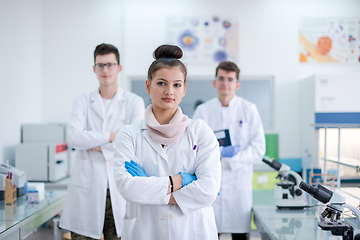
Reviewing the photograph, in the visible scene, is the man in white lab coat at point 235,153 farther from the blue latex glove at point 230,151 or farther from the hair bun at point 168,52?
the hair bun at point 168,52

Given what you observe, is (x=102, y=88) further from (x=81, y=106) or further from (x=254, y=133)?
(x=254, y=133)

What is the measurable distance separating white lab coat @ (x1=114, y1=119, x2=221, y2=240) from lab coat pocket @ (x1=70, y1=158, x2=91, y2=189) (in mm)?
641

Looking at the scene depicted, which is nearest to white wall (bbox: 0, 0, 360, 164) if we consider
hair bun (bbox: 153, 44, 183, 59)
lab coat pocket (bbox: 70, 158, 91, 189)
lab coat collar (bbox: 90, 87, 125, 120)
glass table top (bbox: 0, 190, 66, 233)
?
glass table top (bbox: 0, 190, 66, 233)

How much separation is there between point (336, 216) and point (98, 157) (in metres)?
1.29

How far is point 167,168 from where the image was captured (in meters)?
1.27

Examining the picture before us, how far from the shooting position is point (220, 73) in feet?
7.45

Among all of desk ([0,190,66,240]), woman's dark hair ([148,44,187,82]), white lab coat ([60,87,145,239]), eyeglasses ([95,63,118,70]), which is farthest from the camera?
eyeglasses ([95,63,118,70])

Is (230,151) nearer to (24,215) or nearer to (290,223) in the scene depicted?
(290,223)

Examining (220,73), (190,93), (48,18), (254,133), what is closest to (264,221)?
(254,133)

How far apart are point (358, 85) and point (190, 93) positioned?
194cm

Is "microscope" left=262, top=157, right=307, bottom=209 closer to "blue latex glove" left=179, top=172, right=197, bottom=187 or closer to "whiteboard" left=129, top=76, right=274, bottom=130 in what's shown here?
"blue latex glove" left=179, top=172, right=197, bottom=187

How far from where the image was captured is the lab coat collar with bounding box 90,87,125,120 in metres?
1.95

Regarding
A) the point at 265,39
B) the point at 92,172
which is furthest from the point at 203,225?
the point at 265,39

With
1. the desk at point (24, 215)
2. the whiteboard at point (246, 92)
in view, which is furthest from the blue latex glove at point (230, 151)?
the whiteboard at point (246, 92)
